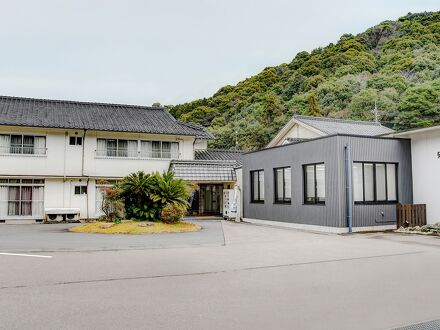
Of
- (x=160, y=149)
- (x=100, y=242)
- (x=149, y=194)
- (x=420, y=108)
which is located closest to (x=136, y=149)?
(x=160, y=149)

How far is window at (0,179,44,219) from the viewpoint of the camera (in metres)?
21.3

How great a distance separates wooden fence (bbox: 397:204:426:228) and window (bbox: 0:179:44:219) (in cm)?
1709

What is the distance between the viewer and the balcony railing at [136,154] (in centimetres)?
2343

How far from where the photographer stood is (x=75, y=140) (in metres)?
22.9

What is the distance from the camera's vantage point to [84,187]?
74.7 feet

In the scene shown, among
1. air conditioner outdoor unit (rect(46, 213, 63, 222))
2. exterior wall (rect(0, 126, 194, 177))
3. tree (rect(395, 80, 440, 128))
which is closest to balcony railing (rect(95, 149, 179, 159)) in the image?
exterior wall (rect(0, 126, 194, 177))

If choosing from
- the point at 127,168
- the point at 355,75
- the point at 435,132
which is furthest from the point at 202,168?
the point at 355,75

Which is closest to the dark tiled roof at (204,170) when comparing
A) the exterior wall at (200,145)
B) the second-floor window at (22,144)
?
the exterior wall at (200,145)

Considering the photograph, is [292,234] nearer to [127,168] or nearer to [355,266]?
[355,266]

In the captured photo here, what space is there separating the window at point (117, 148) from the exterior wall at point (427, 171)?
14.8m

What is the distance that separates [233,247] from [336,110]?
34.5 m

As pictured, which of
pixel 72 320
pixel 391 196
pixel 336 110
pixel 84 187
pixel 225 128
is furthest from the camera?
pixel 225 128

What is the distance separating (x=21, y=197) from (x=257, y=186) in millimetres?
12137

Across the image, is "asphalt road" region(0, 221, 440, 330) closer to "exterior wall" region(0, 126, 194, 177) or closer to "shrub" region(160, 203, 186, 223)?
"shrub" region(160, 203, 186, 223)
